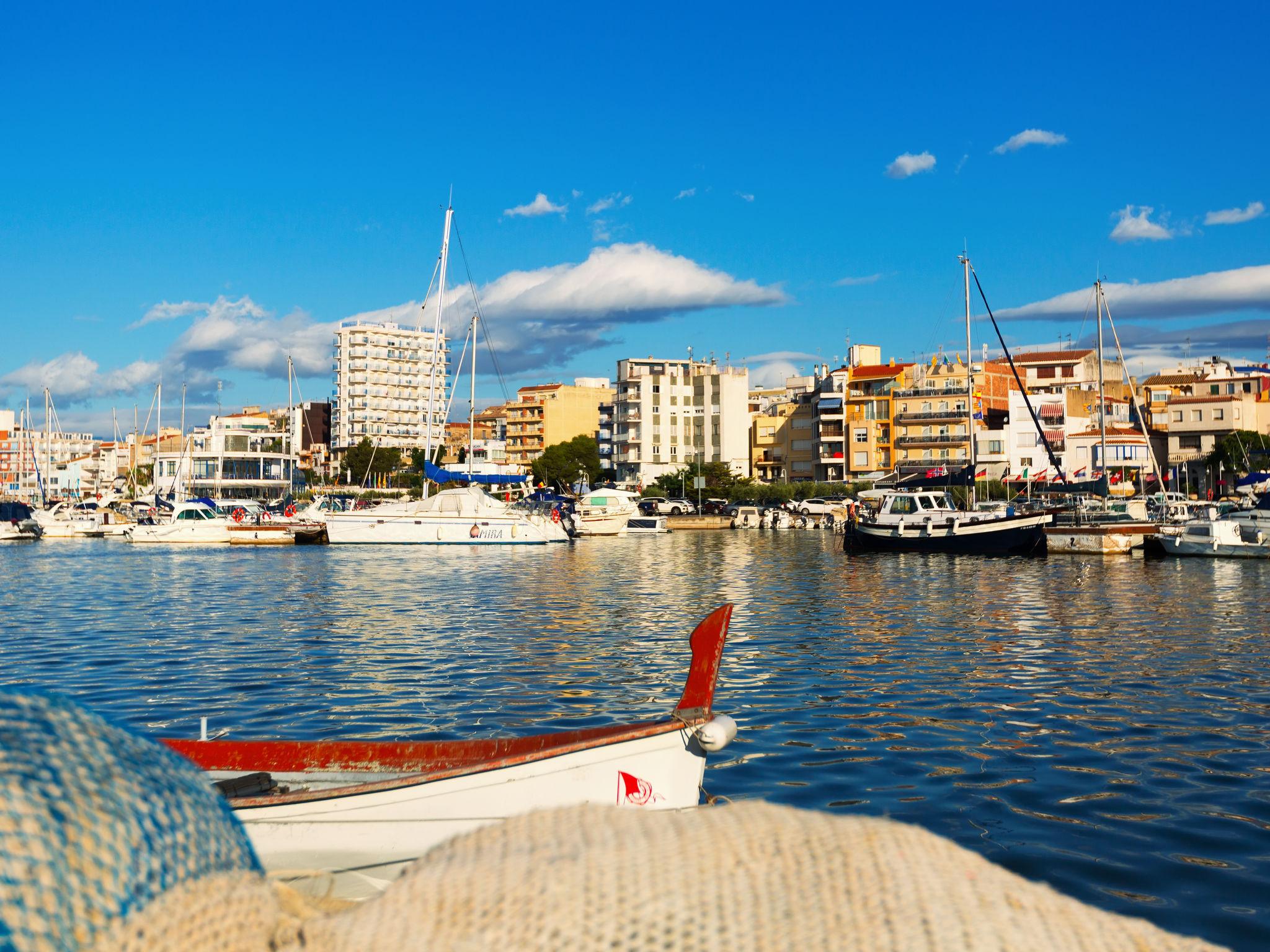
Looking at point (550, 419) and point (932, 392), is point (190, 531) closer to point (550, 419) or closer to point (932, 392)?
point (932, 392)

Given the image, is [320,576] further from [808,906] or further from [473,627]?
[808,906]

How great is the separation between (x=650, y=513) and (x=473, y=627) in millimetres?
72596

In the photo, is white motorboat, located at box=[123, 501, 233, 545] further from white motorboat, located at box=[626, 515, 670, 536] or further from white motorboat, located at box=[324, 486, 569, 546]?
white motorboat, located at box=[626, 515, 670, 536]

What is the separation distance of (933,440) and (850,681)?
331ft

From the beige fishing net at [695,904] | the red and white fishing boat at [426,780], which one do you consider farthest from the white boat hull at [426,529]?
the beige fishing net at [695,904]

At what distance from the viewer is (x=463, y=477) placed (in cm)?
6400

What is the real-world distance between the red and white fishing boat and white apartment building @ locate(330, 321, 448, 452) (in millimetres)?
170692

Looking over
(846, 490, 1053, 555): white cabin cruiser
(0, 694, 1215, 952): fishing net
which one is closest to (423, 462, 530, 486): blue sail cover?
(846, 490, 1053, 555): white cabin cruiser

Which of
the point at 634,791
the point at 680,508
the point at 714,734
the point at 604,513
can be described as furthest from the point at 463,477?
the point at 634,791

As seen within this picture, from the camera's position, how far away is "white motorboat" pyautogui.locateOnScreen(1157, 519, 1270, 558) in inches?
1794

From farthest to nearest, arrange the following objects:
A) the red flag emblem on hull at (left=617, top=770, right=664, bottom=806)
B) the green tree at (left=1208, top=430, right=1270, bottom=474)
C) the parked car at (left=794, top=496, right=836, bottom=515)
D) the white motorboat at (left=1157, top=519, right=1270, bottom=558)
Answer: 1. the green tree at (left=1208, top=430, right=1270, bottom=474)
2. the parked car at (left=794, top=496, right=836, bottom=515)
3. the white motorboat at (left=1157, top=519, right=1270, bottom=558)
4. the red flag emblem on hull at (left=617, top=770, right=664, bottom=806)

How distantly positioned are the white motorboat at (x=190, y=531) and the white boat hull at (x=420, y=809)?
58.6 m

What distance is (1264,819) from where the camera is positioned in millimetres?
9680

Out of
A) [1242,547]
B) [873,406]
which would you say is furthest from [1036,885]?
[873,406]
